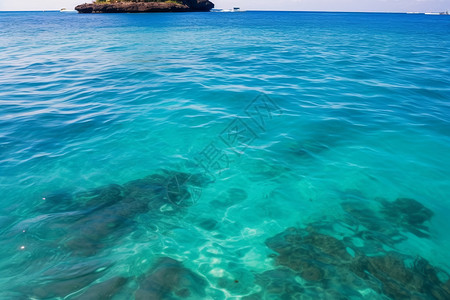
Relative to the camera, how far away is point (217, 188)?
7.32 m

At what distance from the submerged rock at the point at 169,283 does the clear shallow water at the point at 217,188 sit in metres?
0.02

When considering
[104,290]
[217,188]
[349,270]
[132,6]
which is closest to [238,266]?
[349,270]

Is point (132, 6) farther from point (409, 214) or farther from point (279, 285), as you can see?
point (279, 285)

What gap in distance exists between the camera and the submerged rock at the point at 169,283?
4.39 metres

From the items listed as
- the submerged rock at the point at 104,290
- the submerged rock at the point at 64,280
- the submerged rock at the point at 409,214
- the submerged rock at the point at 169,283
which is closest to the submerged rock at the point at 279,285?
the submerged rock at the point at 169,283

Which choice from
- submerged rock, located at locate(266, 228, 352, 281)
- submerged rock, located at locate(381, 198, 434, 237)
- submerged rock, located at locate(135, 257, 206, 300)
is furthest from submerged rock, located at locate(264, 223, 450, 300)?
submerged rock, located at locate(135, 257, 206, 300)

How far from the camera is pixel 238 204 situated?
22.2 ft

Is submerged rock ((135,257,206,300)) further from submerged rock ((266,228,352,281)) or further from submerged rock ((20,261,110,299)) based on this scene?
submerged rock ((266,228,352,281))

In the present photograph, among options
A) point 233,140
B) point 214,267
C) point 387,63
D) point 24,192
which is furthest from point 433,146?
point 387,63

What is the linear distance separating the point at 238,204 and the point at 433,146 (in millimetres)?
7491

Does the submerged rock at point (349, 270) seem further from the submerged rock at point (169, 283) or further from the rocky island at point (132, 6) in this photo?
the rocky island at point (132, 6)

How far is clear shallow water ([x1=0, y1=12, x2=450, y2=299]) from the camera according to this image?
4.83 meters

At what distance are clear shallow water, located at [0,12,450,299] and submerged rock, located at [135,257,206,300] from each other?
1.0 inches

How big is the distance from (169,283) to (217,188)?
3117 millimetres
